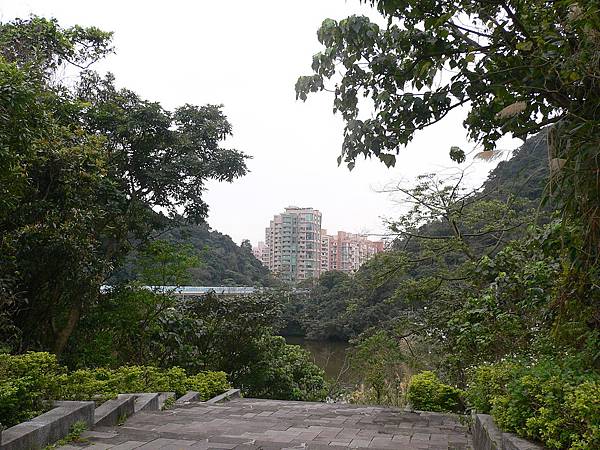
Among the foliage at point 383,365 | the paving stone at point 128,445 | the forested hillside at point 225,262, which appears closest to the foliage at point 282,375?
the foliage at point 383,365

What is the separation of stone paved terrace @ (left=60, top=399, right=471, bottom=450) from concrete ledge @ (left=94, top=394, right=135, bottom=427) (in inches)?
3.2

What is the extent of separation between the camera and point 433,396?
6.62 meters

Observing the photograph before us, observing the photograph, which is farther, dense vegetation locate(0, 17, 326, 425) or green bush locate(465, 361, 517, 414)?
dense vegetation locate(0, 17, 326, 425)

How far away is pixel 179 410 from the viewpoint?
219 inches

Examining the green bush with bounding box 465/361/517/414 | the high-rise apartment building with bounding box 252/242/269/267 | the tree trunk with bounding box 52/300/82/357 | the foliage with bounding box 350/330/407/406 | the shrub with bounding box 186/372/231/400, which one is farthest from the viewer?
the high-rise apartment building with bounding box 252/242/269/267

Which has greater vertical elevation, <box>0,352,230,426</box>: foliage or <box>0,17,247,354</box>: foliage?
<box>0,17,247,354</box>: foliage

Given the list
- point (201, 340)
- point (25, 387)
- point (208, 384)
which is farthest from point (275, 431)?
point (201, 340)

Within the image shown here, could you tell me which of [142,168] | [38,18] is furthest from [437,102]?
[38,18]

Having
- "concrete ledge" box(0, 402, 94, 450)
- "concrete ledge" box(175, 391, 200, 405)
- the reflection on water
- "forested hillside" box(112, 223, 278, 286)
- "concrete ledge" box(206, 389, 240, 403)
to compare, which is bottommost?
the reflection on water

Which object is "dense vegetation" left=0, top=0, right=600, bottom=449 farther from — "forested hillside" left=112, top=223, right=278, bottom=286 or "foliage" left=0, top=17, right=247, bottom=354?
"forested hillside" left=112, top=223, right=278, bottom=286

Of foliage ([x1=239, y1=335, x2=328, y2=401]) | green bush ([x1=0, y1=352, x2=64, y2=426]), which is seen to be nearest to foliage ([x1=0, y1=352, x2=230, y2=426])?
green bush ([x1=0, y1=352, x2=64, y2=426])

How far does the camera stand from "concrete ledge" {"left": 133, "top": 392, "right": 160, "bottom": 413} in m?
5.02

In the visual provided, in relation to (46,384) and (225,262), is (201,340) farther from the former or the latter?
(225,262)

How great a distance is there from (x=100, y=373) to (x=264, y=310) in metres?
5.51
